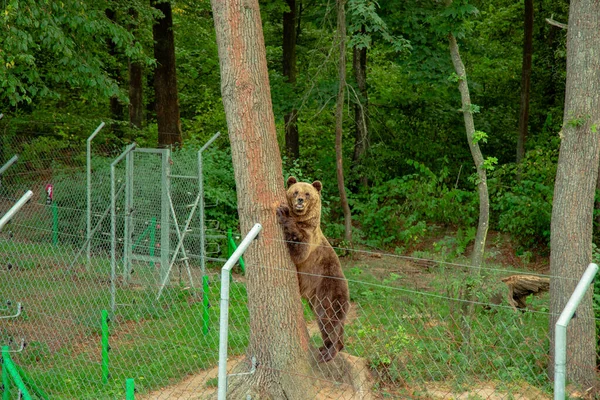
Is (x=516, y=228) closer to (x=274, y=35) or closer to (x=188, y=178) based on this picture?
(x=188, y=178)

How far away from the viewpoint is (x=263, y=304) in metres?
5.20

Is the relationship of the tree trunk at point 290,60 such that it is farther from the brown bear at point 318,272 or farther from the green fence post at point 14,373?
the green fence post at point 14,373

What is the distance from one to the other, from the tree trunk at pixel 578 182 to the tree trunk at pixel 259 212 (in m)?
3.28

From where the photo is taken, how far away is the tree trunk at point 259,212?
5184 millimetres

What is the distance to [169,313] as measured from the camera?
29.1 feet

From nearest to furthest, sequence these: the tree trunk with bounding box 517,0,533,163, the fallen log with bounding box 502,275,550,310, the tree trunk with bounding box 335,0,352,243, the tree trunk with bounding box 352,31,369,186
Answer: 1. the fallen log with bounding box 502,275,550,310
2. the tree trunk with bounding box 335,0,352,243
3. the tree trunk with bounding box 352,31,369,186
4. the tree trunk with bounding box 517,0,533,163

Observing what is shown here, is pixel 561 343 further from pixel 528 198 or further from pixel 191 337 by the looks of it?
pixel 528 198

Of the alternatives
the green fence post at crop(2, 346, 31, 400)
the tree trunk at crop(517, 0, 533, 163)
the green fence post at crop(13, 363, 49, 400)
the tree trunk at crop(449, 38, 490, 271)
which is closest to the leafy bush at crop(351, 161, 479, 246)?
the tree trunk at crop(517, 0, 533, 163)

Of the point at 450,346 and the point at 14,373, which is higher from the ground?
the point at 14,373

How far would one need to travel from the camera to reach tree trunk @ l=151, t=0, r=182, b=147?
15344 millimetres

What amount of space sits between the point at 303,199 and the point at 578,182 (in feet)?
11.0

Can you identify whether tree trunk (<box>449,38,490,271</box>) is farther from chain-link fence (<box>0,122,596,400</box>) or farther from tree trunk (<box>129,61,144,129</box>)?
tree trunk (<box>129,61,144,129</box>)

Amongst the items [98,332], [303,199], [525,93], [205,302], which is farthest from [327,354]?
[525,93]

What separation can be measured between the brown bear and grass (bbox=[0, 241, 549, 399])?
0.24m
